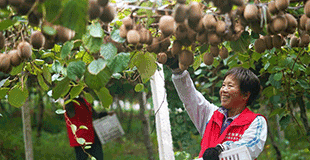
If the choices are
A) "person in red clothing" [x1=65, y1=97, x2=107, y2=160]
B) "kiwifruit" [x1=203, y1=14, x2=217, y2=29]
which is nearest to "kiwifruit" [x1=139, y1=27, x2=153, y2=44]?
"kiwifruit" [x1=203, y1=14, x2=217, y2=29]

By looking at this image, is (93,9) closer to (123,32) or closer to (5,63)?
(123,32)

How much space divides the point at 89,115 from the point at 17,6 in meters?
2.71

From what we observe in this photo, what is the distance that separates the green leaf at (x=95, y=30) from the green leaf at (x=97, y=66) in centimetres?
6

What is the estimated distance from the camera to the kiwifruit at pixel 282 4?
78 centimetres

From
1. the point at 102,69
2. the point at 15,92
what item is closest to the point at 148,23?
the point at 102,69

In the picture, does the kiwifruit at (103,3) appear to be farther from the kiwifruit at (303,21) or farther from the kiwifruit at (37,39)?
the kiwifruit at (303,21)

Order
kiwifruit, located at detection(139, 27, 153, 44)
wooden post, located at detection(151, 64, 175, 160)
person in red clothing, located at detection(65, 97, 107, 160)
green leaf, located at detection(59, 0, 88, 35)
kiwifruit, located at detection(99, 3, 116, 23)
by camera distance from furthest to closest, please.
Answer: person in red clothing, located at detection(65, 97, 107, 160) < wooden post, located at detection(151, 64, 175, 160) < kiwifruit, located at detection(139, 27, 153, 44) < kiwifruit, located at detection(99, 3, 116, 23) < green leaf, located at detection(59, 0, 88, 35)

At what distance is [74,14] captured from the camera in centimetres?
62

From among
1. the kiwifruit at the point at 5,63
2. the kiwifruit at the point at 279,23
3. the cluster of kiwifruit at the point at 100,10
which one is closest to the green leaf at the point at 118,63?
the cluster of kiwifruit at the point at 100,10

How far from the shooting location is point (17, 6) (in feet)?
2.11

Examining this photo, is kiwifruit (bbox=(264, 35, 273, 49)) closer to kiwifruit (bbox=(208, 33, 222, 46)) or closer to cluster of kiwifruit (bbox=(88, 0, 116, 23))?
kiwifruit (bbox=(208, 33, 222, 46))

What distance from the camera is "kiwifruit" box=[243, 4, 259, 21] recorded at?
77 centimetres

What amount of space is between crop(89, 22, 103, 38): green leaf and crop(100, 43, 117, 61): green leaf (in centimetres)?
4

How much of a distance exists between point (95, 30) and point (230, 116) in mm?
966
